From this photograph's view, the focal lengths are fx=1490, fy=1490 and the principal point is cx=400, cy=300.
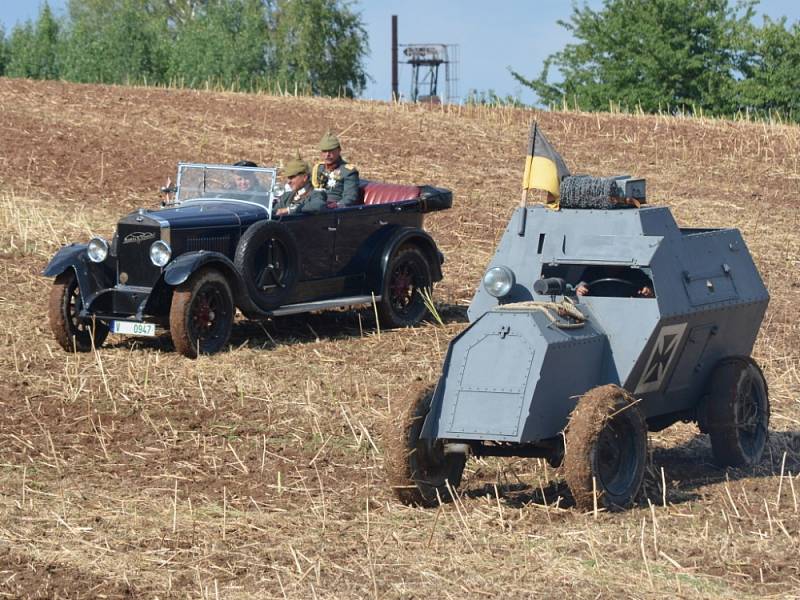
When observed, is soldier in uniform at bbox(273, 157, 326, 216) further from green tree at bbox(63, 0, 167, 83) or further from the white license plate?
green tree at bbox(63, 0, 167, 83)

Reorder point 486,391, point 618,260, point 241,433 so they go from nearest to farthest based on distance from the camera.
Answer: point 486,391, point 618,260, point 241,433

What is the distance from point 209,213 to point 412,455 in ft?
18.5

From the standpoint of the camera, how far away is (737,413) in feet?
31.4

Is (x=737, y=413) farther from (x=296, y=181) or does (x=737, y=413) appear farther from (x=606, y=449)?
(x=296, y=181)

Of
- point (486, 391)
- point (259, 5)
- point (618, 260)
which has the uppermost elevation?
point (259, 5)

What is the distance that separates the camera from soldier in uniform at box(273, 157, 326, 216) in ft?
45.7

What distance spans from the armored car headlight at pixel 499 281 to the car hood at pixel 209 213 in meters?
4.65

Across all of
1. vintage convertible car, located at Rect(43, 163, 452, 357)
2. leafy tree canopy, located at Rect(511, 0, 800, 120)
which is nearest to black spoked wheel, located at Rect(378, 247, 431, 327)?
vintage convertible car, located at Rect(43, 163, 452, 357)

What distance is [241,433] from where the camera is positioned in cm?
1040

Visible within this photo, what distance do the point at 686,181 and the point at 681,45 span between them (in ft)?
63.7

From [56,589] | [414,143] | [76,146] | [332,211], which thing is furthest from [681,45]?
[56,589]

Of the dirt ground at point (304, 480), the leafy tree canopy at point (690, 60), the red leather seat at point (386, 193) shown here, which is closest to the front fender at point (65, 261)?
the dirt ground at point (304, 480)

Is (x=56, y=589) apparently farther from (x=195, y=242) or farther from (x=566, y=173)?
(x=195, y=242)


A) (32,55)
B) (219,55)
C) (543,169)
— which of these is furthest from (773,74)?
(543,169)
